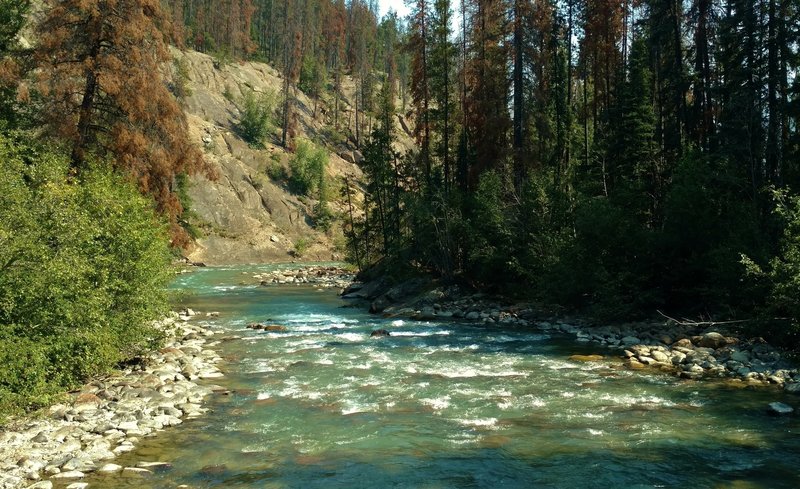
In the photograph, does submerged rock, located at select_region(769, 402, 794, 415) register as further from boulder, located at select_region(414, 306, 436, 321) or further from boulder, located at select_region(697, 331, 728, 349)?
boulder, located at select_region(414, 306, 436, 321)

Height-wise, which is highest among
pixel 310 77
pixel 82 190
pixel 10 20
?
pixel 310 77

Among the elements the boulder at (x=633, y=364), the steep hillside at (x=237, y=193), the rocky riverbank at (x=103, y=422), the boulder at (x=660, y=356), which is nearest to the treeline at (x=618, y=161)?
the boulder at (x=660, y=356)

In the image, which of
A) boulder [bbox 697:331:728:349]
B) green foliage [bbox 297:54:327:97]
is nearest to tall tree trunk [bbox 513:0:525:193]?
boulder [bbox 697:331:728:349]

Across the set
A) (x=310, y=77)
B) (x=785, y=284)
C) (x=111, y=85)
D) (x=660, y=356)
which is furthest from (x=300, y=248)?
(x=785, y=284)

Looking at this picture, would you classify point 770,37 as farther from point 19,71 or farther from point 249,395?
point 19,71

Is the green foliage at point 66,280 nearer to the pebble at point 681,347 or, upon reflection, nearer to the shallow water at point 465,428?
the shallow water at point 465,428

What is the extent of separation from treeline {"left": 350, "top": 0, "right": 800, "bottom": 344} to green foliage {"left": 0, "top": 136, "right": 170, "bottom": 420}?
1494 cm

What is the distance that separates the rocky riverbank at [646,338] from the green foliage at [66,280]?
12.0 metres

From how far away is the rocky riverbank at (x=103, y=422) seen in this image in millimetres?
8047

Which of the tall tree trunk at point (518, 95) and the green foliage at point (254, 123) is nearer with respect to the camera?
the tall tree trunk at point (518, 95)

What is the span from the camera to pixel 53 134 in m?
16.9

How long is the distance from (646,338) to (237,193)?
5834 centimetres

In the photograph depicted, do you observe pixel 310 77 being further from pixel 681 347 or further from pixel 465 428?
pixel 465 428

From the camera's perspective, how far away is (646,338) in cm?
1822
